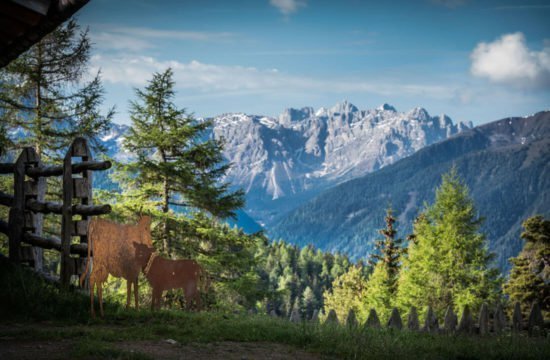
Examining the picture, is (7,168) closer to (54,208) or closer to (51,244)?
(54,208)

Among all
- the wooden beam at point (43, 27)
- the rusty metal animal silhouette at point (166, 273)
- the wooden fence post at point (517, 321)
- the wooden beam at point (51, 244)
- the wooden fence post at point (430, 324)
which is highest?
the wooden beam at point (43, 27)

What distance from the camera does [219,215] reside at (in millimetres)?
17516

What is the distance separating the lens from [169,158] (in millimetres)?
17500

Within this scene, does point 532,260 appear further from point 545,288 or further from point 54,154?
point 54,154

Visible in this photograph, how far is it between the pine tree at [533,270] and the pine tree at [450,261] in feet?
21.6

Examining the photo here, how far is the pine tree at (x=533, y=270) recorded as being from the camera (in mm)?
26531

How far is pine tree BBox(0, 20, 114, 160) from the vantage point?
16.6m

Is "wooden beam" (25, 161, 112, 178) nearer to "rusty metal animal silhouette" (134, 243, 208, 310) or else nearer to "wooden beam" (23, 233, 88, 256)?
"wooden beam" (23, 233, 88, 256)

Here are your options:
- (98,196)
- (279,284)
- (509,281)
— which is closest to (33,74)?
(98,196)

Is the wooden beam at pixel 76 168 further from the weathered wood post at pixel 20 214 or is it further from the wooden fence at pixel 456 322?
the wooden fence at pixel 456 322

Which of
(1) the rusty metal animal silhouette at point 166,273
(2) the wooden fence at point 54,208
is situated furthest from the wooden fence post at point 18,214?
(1) the rusty metal animal silhouette at point 166,273

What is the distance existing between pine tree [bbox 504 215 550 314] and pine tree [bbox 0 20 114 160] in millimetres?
22437

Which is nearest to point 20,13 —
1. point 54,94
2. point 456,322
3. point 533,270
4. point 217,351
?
point 217,351

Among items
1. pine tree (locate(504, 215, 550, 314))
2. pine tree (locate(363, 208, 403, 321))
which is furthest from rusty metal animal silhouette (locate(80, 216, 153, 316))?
pine tree (locate(504, 215, 550, 314))
